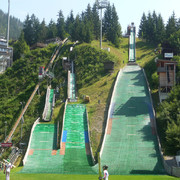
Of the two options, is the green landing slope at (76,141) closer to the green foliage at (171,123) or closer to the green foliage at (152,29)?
the green foliage at (171,123)

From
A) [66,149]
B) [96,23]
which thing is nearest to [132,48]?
[96,23]

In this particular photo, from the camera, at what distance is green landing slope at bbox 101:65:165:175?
87.6ft

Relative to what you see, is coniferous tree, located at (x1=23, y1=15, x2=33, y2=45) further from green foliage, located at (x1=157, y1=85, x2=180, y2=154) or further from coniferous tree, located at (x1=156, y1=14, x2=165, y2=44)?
green foliage, located at (x1=157, y1=85, x2=180, y2=154)

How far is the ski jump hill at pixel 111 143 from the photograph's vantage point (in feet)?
89.0

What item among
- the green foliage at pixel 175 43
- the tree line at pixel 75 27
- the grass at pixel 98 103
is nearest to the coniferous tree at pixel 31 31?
the tree line at pixel 75 27

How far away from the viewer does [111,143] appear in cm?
3175

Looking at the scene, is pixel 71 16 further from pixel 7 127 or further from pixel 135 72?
pixel 7 127

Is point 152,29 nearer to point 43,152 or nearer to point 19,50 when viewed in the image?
point 19,50

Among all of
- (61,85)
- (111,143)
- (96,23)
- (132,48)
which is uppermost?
(96,23)

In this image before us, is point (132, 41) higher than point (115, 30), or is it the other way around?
point (115, 30)

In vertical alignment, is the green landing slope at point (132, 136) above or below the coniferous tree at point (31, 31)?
below

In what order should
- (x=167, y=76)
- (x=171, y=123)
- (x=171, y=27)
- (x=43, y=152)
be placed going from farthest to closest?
(x=171, y=27) < (x=167, y=76) < (x=43, y=152) < (x=171, y=123)

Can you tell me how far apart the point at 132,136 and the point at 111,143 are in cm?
273

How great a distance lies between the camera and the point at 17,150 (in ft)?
113
